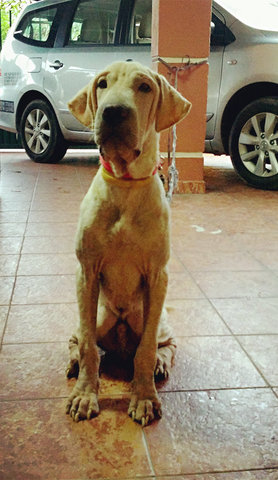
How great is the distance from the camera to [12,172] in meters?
7.84

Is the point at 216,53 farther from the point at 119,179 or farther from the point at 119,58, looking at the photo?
the point at 119,179

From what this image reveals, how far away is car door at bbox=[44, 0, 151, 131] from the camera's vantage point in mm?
7430

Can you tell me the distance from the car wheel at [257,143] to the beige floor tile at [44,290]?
11.8 ft

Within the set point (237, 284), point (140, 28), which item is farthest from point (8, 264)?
point (140, 28)

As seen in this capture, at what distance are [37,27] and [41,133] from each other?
62.9 inches

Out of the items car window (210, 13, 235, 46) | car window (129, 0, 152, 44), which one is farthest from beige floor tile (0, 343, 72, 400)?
car window (129, 0, 152, 44)

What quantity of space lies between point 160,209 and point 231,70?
4843 millimetres

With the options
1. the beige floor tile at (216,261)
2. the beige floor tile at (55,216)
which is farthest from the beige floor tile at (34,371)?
the beige floor tile at (55,216)

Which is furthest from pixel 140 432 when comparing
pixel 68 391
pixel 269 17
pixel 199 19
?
pixel 269 17

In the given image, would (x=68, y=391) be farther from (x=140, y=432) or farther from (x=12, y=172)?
(x=12, y=172)

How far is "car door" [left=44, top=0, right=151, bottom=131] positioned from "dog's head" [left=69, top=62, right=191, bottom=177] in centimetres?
528

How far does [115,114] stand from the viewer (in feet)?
6.52

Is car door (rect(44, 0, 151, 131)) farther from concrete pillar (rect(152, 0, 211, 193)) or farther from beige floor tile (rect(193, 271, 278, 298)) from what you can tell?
beige floor tile (rect(193, 271, 278, 298))

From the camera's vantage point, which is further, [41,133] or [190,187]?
[41,133]
